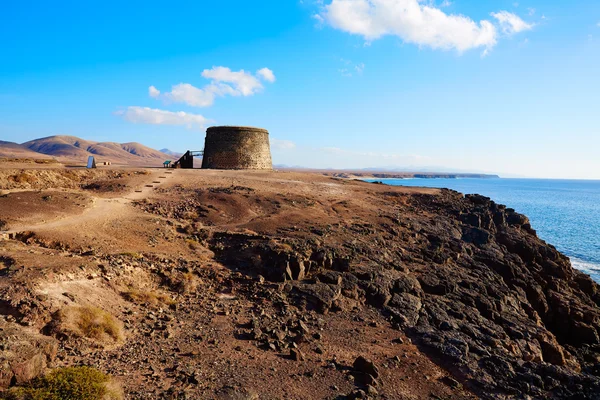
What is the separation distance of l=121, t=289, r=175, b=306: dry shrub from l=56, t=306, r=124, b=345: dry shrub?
151 centimetres

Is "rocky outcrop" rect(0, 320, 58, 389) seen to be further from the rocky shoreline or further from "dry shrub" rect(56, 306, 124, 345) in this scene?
"dry shrub" rect(56, 306, 124, 345)

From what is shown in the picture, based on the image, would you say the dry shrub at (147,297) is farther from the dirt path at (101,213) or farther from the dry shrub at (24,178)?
the dry shrub at (24,178)

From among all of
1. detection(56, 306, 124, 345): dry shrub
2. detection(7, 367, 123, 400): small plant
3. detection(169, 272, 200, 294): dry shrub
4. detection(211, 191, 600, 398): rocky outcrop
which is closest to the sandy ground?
detection(169, 272, 200, 294): dry shrub

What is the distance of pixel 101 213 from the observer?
59.0 ft

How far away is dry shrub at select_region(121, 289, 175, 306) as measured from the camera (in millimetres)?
11938

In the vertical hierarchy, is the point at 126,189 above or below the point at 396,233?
above

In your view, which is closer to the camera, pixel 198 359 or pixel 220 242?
pixel 198 359

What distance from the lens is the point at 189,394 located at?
827 cm

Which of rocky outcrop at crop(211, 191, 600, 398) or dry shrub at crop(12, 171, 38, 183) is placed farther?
dry shrub at crop(12, 171, 38, 183)

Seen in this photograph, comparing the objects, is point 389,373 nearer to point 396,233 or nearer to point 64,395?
point 64,395

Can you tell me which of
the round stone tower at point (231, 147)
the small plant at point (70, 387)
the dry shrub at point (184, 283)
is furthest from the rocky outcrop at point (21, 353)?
the round stone tower at point (231, 147)

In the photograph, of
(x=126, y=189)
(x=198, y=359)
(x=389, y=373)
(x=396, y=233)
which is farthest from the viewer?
(x=126, y=189)

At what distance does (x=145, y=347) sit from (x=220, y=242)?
7.52 meters

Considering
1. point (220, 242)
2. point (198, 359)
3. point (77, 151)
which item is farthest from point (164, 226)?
point (77, 151)
